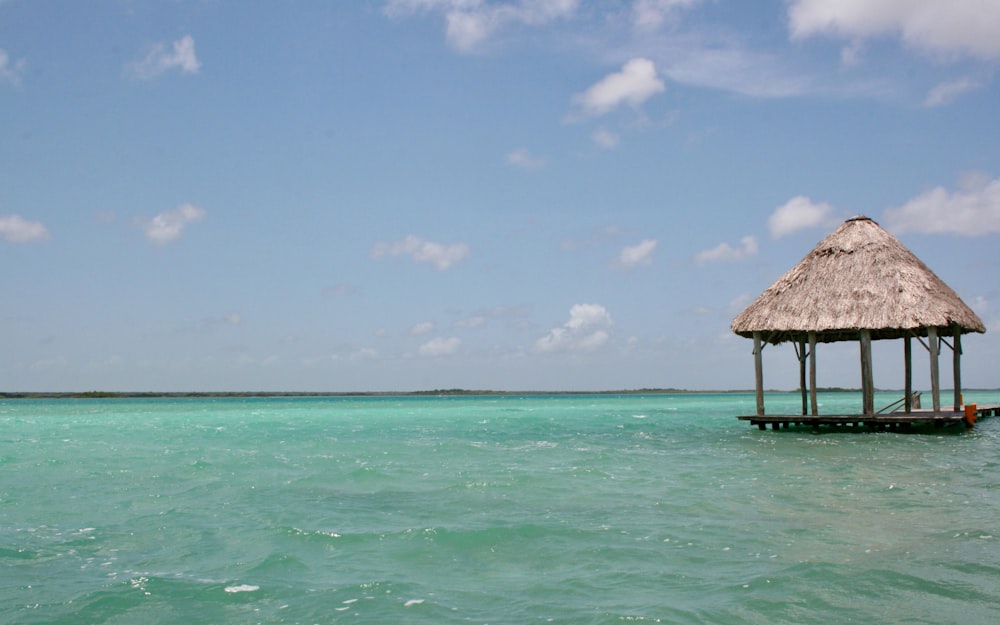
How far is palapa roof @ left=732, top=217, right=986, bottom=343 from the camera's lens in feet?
65.5

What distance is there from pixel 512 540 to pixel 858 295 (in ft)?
50.7

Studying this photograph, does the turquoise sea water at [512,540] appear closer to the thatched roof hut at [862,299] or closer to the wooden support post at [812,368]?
the thatched roof hut at [862,299]

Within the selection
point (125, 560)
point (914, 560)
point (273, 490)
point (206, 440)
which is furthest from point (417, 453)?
point (914, 560)

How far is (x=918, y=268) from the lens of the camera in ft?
70.4

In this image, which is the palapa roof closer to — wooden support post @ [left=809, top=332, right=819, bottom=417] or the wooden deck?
wooden support post @ [left=809, top=332, right=819, bottom=417]

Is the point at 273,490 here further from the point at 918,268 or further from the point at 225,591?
the point at 918,268

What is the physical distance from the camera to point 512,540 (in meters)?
8.20

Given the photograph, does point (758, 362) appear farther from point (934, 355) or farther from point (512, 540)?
point (512, 540)

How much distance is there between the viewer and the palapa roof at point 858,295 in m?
20.0

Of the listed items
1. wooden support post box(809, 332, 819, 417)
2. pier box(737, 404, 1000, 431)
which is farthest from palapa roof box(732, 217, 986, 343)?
pier box(737, 404, 1000, 431)

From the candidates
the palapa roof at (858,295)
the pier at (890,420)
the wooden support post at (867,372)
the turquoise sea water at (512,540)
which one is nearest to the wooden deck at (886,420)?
the pier at (890,420)

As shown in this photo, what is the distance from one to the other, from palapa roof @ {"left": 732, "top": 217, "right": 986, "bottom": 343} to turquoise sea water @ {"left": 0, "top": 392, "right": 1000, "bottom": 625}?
15.5 feet

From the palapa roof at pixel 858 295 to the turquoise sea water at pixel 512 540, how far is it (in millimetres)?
4717

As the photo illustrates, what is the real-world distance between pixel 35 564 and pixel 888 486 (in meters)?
10.3
